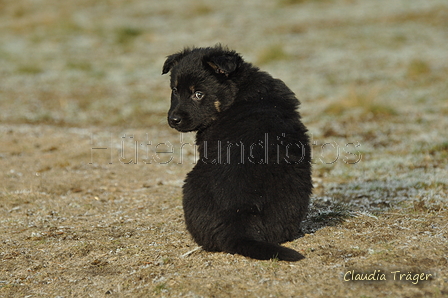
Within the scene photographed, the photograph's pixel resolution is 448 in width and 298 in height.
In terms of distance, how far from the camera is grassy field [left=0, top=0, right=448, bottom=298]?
445 centimetres

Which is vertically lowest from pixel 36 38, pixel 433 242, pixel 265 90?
pixel 433 242

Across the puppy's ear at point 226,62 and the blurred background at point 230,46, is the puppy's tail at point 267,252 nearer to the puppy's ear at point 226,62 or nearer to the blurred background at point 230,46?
the puppy's ear at point 226,62

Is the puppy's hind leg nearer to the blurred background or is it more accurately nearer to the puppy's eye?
the puppy's eye

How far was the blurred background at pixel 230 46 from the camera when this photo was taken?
1570 cm

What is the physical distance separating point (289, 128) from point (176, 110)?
1.40 metres

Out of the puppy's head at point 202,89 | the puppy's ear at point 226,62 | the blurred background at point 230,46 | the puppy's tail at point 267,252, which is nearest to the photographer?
the puppy's tail at point 267,252

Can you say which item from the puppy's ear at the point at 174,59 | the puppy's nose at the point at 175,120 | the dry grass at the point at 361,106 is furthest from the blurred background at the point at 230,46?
the puppy's nose at the point at 175,120

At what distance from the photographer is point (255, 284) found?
4121 millimetres

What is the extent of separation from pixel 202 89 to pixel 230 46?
19.1 m

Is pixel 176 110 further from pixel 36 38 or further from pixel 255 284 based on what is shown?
pixel 36 38

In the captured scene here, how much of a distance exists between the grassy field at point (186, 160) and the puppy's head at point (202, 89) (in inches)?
56.7

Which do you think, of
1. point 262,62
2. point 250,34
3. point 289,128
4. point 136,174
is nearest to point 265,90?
point 289,128

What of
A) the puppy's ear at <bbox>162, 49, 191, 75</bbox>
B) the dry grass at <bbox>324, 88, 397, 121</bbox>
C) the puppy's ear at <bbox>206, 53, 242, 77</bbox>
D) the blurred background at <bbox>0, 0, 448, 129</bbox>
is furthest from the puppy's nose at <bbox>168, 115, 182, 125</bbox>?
the dry grass at <bbox>324, 88, 397, 121</bbox>

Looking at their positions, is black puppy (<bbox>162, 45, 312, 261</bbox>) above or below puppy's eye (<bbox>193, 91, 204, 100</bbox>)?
below
